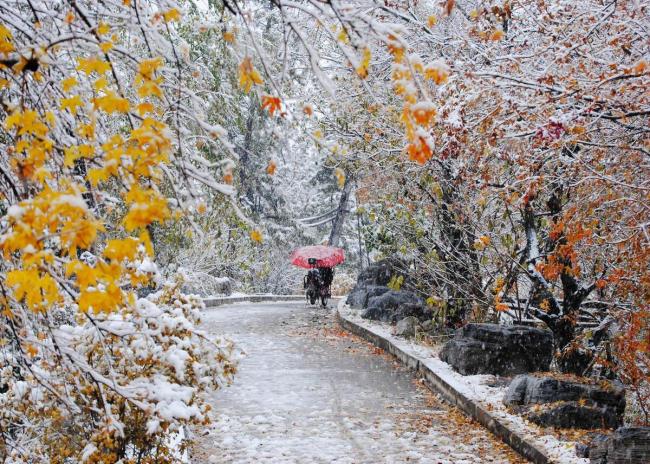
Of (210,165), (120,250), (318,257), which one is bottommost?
(318,257)

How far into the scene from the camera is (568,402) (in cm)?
726

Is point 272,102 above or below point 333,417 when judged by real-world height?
above

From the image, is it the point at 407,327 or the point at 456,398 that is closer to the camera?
the point at 456,398

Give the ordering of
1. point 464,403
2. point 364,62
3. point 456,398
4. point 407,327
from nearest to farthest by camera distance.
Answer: point 364,62
point 464,403
point 456,398
point 407,327

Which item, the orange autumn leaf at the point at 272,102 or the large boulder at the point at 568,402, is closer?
the orange autumn leaf at the point at 272,102

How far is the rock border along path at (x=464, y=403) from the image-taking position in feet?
21.4

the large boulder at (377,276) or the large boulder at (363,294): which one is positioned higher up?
the large boulder at (377,276)

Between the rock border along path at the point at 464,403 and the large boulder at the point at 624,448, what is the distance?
51 cm

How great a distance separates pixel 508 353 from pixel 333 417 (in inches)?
119

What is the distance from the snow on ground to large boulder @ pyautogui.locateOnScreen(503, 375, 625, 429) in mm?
174

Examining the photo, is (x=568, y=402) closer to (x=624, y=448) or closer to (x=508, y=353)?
(x=624, y=448)

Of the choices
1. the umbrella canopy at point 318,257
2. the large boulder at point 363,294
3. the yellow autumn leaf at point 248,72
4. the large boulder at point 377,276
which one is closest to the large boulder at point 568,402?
the yellow autumn leaf at point 248,72

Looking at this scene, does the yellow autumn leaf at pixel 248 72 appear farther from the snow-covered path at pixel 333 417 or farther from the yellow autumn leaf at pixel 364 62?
the snow-covered path at pixel 333 417

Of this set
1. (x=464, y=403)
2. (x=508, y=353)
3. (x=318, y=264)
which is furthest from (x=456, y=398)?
(x=318, y=264)
